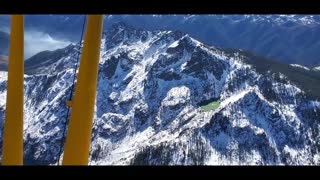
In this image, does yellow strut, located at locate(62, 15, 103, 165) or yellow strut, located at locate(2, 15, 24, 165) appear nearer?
yellow strut, located at locate(62, 15, 103, 165)

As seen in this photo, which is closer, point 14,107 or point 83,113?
point 83,113

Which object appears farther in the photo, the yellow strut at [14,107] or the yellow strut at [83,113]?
the yellow strut at [14,107]

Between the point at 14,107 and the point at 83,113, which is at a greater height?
the point at 14,107
